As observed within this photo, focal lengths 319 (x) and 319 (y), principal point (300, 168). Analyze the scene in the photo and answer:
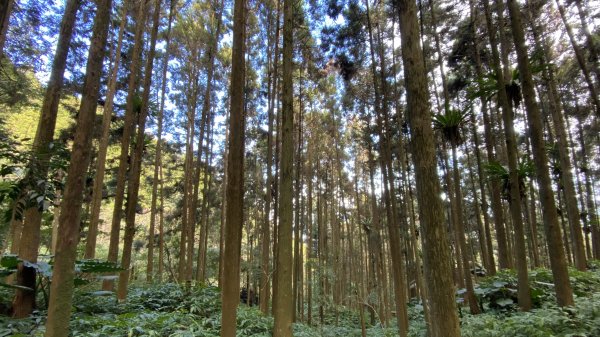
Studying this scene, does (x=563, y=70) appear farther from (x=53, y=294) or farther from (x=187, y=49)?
(x=53, y=294)

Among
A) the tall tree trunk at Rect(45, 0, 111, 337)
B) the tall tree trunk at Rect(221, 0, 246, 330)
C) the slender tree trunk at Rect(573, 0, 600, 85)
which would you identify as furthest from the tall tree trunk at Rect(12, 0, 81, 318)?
the slender tree trunk at Rect(573, 0, 600, 85)

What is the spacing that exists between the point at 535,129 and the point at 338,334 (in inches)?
456

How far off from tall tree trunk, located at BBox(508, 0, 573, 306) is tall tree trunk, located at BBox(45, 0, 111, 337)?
597 centimetres

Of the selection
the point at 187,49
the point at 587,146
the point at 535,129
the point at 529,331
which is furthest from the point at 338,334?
the point at 587,146

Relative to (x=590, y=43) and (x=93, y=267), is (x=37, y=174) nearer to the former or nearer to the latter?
(x=93, y=267)

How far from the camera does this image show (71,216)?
2.75 m

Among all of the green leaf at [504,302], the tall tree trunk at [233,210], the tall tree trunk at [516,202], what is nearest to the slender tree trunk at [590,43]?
the tall tree trunk at [516,202]

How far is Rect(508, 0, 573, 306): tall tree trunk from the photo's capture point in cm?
465

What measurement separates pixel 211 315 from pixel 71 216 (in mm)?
4706

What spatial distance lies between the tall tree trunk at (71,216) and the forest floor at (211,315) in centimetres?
117

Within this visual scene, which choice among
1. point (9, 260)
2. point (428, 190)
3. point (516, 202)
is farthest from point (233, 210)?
point (516, 202)

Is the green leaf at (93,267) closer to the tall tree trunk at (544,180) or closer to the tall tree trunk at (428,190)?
the tall tree trunk at (428,190)

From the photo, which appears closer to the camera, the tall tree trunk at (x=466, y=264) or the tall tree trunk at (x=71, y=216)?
the tall tree trunk at (x=71, y=216)

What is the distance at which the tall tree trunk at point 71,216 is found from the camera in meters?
2.67
